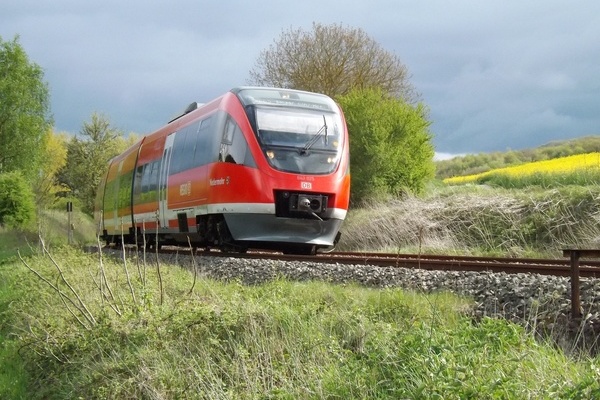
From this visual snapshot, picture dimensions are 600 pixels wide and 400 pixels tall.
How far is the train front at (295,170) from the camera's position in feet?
43.9

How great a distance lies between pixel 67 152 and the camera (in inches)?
2751

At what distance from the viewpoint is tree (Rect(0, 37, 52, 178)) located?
172 ft

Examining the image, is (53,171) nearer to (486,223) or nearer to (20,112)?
(20,112)

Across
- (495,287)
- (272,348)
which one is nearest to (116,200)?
(495,287)

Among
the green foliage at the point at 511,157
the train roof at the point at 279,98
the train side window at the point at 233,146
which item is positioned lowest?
the train side window at the point at 233,146

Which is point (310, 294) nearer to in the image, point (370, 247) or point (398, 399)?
point (398, 399)

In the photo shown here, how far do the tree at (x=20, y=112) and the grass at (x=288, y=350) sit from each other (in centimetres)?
4588

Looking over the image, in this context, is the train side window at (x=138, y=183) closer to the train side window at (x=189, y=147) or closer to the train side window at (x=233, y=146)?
the train side window at (x=189, y=147)

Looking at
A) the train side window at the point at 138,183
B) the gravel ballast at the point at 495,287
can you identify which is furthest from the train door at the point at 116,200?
the gravel ballast at the point at 495,287

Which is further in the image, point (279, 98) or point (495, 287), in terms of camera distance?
point (279, 98)

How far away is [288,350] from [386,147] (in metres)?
24.3

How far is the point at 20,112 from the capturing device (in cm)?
5378

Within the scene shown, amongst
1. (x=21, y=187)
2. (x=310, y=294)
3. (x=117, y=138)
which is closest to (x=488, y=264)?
(x=310, y=294)

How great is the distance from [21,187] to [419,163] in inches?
920
